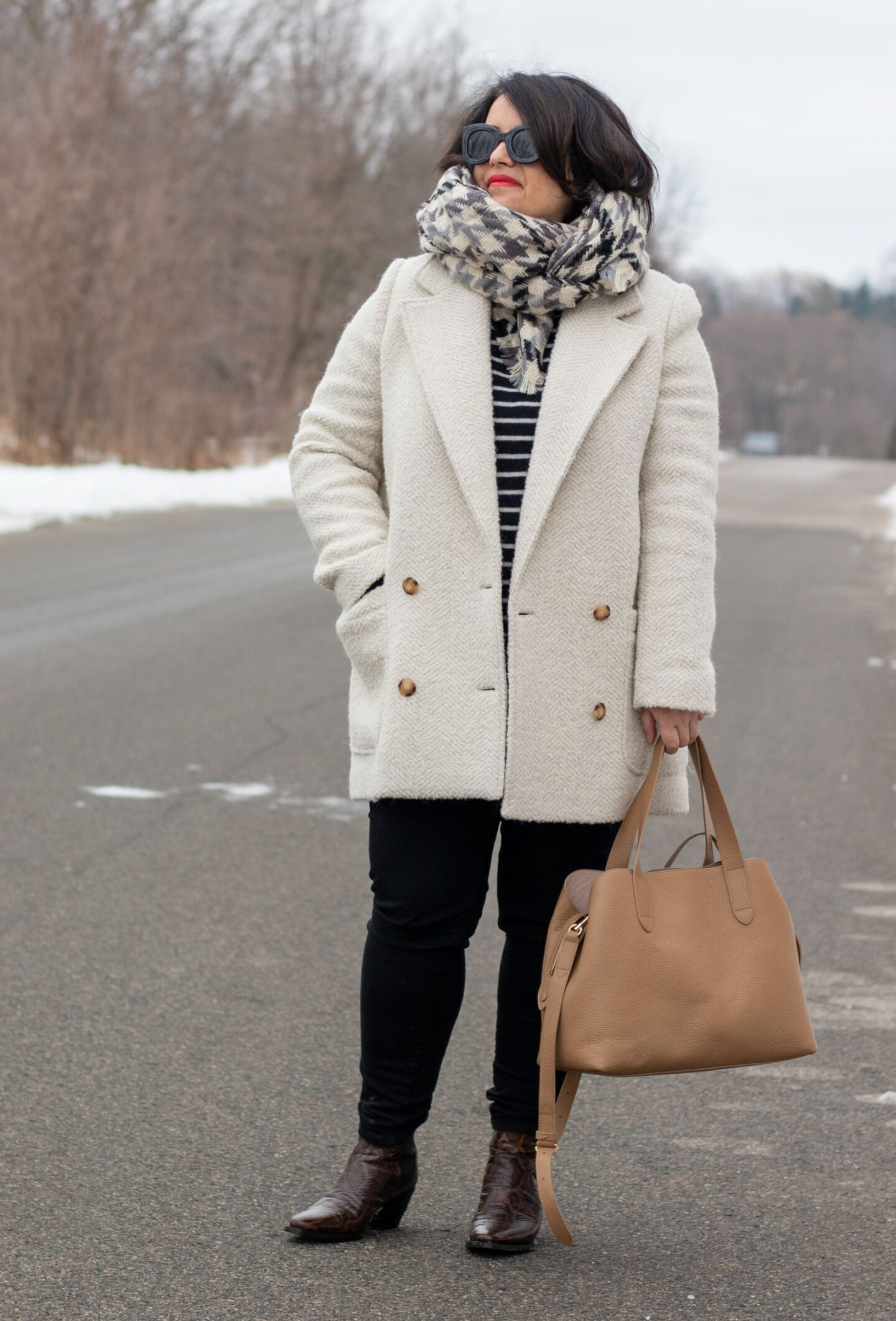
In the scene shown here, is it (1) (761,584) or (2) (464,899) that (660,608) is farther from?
(1) (761,584)

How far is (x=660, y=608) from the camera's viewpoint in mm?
2707

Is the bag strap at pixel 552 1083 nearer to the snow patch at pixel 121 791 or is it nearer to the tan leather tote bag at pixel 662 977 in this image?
the tan leather tote bag at pixel 662 977

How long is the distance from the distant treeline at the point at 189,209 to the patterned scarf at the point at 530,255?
19.1 metres

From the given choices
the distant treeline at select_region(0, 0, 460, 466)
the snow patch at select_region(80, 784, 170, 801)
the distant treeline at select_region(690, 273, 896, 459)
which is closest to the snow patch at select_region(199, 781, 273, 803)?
the snow patch at select_region(80, 784, 170, 801)

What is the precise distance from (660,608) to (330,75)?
35.8 meters

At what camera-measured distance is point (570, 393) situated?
105 inches

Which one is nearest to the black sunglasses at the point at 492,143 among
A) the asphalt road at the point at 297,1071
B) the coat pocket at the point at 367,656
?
the coat pocket at the point at 367,656

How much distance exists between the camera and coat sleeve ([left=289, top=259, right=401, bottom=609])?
2.76 meters

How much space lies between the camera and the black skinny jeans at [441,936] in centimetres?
270

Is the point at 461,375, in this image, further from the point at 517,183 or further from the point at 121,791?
the point at 121,791

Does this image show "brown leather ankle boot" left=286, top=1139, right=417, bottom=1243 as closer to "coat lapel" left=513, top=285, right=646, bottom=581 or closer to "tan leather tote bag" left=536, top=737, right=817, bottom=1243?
"tan leather tote bag" left=536, top=737, right=817, bottom=1243

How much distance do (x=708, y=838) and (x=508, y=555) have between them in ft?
1.87

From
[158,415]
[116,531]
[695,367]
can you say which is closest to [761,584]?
[116,531]

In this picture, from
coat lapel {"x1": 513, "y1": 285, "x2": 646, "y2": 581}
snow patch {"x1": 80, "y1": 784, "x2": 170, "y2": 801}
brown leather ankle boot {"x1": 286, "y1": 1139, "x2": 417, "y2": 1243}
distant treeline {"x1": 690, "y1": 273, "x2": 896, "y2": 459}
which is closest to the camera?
coat lapel {"x1": 513, "y1": 285, "x2": 646, "y2": 581}
